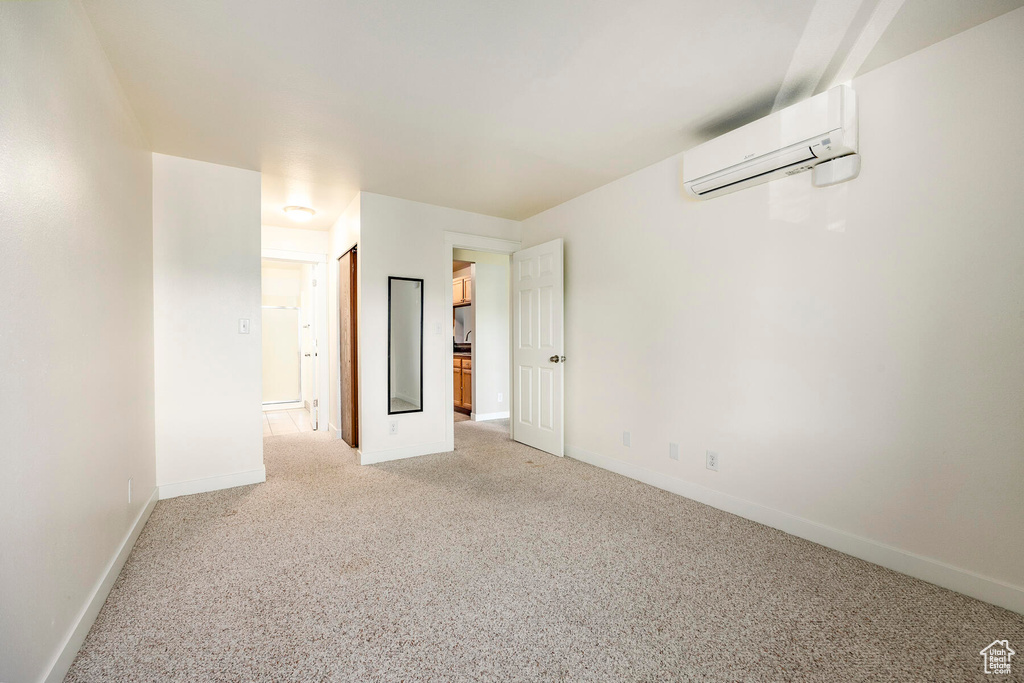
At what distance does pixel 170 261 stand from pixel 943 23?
4486 mm

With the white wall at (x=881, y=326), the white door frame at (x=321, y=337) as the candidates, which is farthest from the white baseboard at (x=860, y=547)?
the white door frame at (x=321, y=337)

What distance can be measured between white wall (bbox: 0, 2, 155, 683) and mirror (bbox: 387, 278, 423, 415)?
1.90 meters

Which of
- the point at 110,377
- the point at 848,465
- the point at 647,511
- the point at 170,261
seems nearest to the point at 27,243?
the point at 110,377

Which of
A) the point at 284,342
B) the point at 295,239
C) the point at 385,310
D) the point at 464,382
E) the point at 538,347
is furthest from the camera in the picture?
the point at 284,342

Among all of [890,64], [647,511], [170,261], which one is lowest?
[647,511]

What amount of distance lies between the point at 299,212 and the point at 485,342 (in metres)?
2.82

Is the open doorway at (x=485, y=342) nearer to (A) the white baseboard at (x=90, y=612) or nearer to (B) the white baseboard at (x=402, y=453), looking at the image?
(B) the white baseboard at (x=402, y=453)

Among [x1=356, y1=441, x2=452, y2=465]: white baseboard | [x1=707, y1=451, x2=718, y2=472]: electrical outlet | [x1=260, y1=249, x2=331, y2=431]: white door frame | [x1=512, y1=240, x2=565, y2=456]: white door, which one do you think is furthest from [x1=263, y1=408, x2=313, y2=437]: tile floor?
[x1=707, y1=451, x2=718, y2=472]: electrical outlet

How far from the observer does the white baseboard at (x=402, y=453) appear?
12.4ft

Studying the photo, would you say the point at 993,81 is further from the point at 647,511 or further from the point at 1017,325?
the point at 647,511

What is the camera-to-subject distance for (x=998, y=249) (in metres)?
1.79

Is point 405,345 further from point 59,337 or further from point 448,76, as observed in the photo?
point 59,337

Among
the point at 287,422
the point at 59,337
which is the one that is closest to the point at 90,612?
the point at 59,337

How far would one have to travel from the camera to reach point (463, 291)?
6262mm
